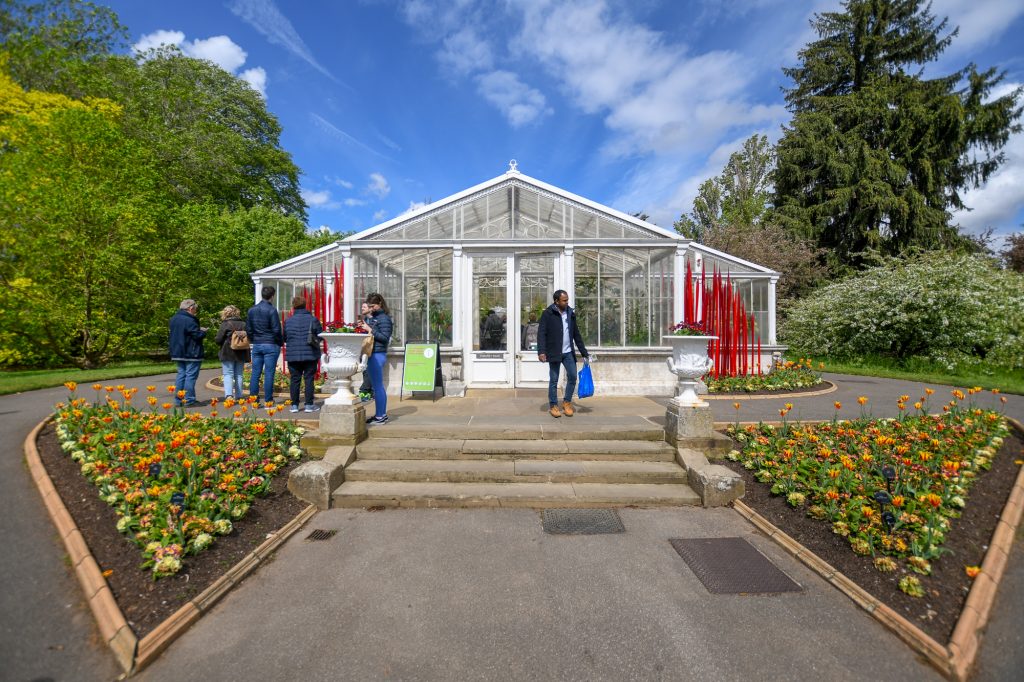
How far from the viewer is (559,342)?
632cm

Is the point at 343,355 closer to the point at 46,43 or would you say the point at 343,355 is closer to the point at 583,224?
the point at 583,224

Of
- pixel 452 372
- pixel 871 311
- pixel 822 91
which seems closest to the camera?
pixel 452 372

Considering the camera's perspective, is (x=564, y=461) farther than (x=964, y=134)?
No

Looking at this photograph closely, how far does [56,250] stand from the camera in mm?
13414

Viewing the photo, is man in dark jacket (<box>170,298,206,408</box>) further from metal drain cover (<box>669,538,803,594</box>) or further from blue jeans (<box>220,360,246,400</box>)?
metal drain cover (<box>669,538,803,594</box>)

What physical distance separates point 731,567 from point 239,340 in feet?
24.6

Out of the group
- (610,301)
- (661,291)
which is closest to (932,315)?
(661,291)

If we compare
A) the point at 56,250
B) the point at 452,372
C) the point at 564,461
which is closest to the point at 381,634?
the point at 564,461

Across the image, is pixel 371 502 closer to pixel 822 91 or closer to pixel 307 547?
pixel 307 547

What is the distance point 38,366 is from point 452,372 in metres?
17.7

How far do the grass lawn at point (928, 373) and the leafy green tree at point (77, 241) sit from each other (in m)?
22.7

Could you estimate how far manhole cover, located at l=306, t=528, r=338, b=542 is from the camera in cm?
374

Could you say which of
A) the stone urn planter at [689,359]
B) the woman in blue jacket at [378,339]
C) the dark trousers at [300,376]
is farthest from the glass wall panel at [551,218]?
the dark trousers at [300,376]

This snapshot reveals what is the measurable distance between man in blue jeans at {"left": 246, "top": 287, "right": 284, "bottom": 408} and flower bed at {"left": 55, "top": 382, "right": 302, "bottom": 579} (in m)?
1.24
